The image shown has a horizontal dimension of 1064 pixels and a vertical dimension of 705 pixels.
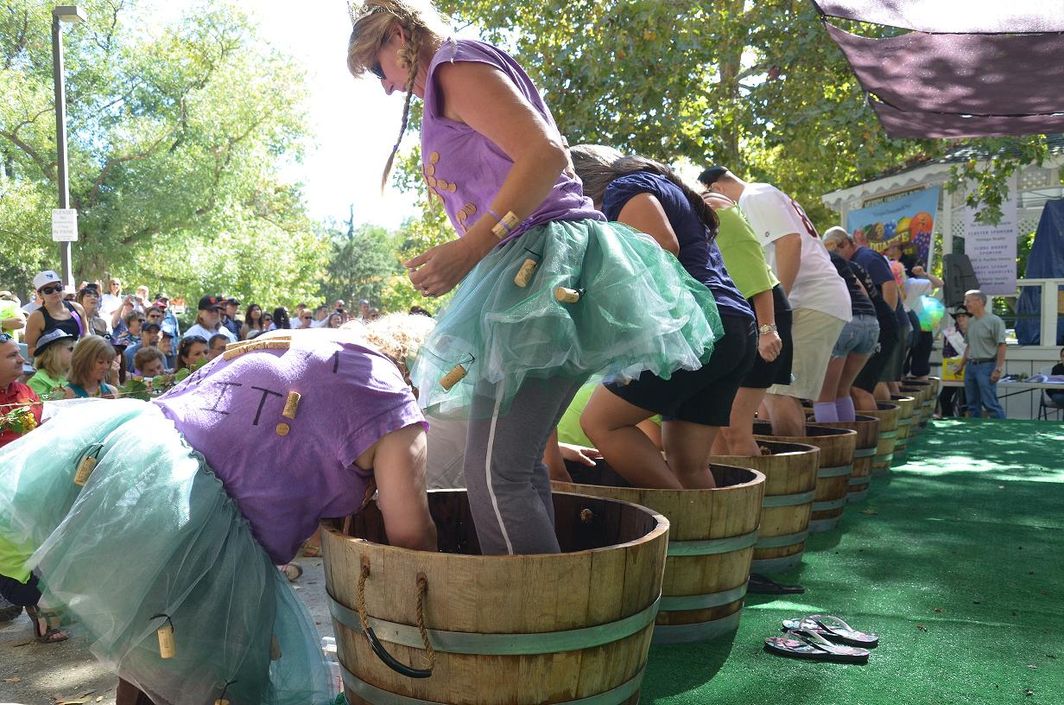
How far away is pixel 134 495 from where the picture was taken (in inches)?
80.3

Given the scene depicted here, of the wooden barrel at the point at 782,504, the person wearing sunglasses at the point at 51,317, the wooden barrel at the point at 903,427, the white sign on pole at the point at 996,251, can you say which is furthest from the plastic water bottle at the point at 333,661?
the white sign on pole at the point at 996,251

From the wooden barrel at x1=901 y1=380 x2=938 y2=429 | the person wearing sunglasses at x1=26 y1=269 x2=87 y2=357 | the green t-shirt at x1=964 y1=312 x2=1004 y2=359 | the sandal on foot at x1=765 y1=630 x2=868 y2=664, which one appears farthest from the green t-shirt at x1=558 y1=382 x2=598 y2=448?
the green t-shirt at x1=964 y1=312 x2=1004 y2=359

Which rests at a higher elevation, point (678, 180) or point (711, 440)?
point (678, 180)

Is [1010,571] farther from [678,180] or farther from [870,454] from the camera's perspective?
[678,180]

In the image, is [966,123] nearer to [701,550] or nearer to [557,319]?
[701,550]

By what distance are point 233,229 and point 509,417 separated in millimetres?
26869

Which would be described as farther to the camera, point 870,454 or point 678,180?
point 870,454

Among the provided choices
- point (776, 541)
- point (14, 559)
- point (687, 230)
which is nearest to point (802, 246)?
point (776, 541)

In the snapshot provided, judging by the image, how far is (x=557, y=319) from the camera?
2125mm

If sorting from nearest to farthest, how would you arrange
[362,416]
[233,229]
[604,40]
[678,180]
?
[362,416], [678,180], [604,40], [233,229]

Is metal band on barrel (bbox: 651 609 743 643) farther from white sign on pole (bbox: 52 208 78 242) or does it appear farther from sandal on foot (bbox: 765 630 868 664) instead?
white sign on pole (bbox: 52 208 78 242)

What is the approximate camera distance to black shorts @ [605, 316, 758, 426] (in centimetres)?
292

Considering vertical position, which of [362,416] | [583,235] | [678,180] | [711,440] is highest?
[678,180]

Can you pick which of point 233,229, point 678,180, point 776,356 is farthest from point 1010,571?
point 233,229
